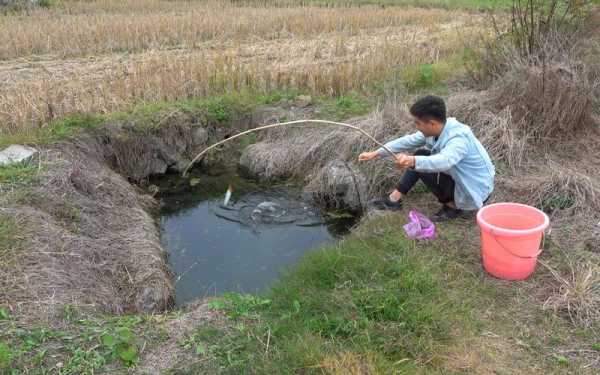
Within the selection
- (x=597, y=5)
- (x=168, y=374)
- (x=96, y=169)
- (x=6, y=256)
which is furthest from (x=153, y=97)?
(x=597, y=5)

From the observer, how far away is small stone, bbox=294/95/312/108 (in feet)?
24.8

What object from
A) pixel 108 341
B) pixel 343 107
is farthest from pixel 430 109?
pixel 343 107

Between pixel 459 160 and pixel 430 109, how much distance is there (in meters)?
0.46

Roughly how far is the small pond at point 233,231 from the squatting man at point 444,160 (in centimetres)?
126

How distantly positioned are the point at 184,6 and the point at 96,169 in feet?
42.3

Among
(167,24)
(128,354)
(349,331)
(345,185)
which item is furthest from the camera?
(167,24)

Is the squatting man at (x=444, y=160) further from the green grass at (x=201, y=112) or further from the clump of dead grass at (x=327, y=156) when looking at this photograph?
the green grass at (x=201, y=112)

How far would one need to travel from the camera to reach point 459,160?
4035 millimetres

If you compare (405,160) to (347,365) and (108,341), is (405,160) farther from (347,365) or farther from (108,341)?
(108,341)

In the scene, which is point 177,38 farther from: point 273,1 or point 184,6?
point 273,1

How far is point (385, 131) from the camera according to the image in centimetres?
616

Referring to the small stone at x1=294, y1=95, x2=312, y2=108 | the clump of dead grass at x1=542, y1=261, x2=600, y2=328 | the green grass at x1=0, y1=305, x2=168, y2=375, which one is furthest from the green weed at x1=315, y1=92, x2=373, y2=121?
the green grass at x1=0, y1=305, x2=168, y2=375

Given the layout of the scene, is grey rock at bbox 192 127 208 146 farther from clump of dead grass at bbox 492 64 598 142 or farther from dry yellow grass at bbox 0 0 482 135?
clump of dead grass at bbox 492 64 598 142

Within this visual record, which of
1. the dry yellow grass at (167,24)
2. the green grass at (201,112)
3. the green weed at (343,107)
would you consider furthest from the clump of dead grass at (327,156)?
the dry yellow grass at (167,24)
